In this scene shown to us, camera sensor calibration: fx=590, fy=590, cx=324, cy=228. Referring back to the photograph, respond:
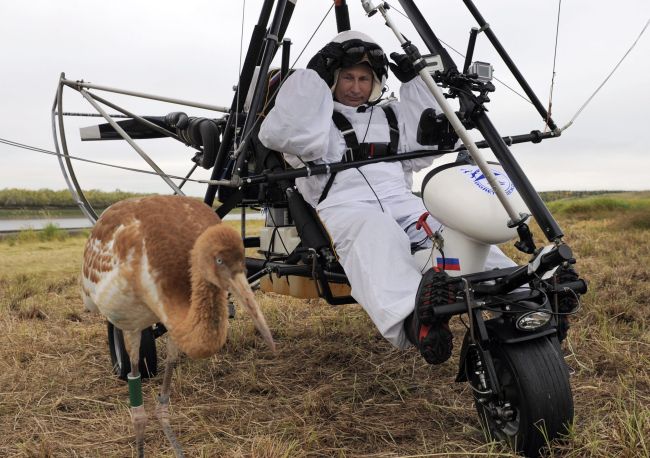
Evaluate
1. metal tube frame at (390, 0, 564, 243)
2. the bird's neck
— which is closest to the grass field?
the bird's neck

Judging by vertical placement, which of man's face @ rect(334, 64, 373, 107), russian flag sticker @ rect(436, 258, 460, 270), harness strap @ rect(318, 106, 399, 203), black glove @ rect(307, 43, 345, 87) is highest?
black glove @ rect(307, 43, 345, 87)

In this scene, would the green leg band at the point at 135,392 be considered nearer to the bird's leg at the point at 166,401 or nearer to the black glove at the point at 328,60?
the bird's leg at the point at 166,401

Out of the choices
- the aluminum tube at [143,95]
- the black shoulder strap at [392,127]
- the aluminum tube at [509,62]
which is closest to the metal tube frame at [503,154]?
the aluminum tube at [509,62]

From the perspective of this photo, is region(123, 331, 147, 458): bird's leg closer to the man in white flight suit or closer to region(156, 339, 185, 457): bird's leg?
region(156, 339, 185, 457): bird's leg

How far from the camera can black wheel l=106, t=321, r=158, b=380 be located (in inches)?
170

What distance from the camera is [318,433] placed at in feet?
10.5

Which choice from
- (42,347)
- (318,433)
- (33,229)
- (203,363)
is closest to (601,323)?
(318,433)

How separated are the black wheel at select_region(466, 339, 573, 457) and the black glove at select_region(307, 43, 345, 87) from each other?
7.48 ft

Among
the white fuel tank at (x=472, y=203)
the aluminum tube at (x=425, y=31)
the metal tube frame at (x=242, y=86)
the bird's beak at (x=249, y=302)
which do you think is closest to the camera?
the bird's beak at (x=249, y=302)

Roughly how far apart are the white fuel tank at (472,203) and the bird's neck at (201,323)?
3.69 feet

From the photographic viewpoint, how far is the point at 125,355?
4.28 m

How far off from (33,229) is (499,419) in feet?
45.0

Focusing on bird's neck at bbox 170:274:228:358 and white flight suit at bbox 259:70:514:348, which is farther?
white flight suit at bbox 259:70:514:348

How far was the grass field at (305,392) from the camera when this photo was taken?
308cm
